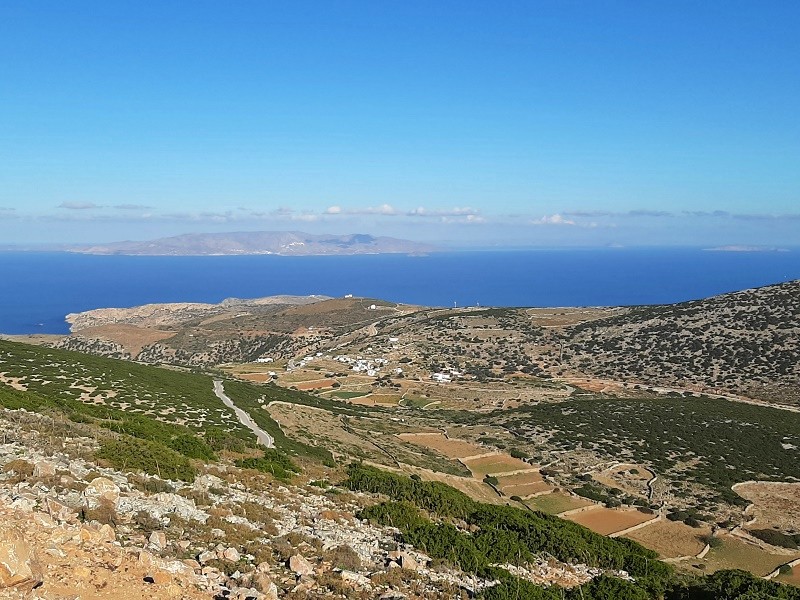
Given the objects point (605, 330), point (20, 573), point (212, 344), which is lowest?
point (212, 344)

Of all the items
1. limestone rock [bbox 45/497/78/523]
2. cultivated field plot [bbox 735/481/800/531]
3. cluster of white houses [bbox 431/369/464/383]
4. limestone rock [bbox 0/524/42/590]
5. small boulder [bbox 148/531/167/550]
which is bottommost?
cluster of white houses [bbox 431/369/464/383]

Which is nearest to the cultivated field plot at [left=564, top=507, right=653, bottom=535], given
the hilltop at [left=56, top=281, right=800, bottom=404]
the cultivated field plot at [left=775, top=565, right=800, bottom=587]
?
the cultivated field plot at [left=775, top=565, right=800, bottom=587]

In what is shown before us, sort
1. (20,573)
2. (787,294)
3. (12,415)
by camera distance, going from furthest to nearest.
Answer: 1. (787,294)
2. (12,415)
3. (20,573)

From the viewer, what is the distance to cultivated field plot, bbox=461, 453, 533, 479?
111 ft

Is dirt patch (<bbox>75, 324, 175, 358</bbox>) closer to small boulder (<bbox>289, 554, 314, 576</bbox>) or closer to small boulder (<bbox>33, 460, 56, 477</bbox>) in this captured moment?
small boulder (<bbox>33, 460, 56, 477</bbox>)

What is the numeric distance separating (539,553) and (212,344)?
282ft

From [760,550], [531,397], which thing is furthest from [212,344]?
[760,550]

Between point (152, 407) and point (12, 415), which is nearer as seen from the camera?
point (12, 415)

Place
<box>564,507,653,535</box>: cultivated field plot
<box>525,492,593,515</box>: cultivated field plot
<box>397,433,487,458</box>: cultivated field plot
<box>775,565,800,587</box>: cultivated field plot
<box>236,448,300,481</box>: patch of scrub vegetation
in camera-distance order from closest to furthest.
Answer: <box>236,448,300,481</box>: patch of scrub vegetation, <box>775,565,800,587</box>: cultivated field plot, <box>564,507,653,535</box>: cultivated field plot, <box>525,492,593,515</box>: cultivated field plot, <box>397,433,487,458</box>: cultivated field plot

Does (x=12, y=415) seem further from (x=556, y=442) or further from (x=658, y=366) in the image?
(x=658, y=366)

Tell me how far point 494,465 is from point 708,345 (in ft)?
152

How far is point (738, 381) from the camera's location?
5828 cm

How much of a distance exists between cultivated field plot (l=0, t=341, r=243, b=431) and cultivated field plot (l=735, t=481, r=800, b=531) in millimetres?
27526

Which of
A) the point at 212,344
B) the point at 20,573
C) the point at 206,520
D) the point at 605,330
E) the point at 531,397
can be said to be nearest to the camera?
the point at 20,573
